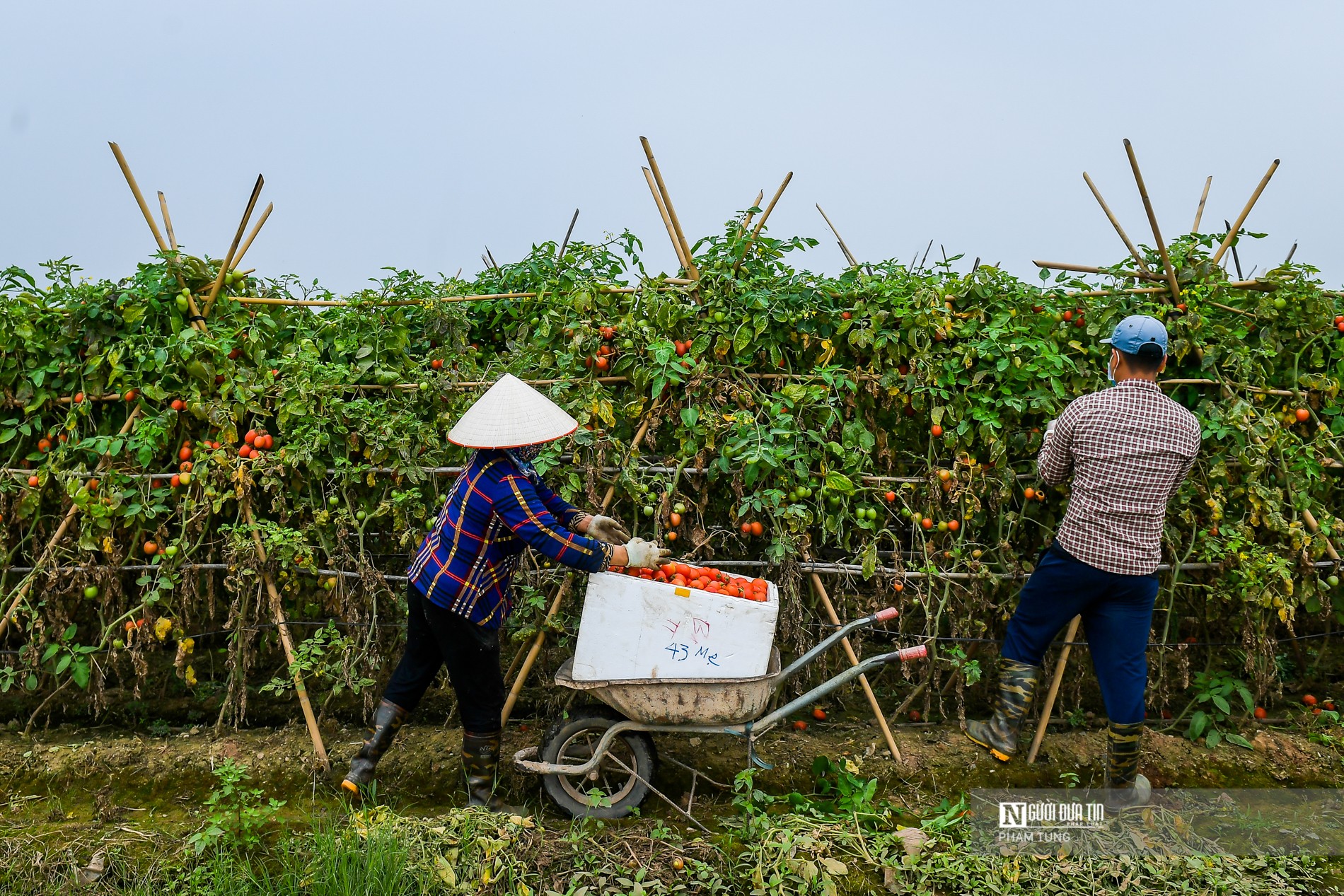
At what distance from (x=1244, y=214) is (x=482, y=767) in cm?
368

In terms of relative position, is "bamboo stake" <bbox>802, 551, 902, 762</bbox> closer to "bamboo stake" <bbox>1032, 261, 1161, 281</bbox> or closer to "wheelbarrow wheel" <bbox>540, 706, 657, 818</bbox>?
"wheelbarrow wheel" <bbox>540, 706, 657, 818</bbox>

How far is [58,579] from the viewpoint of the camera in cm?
383

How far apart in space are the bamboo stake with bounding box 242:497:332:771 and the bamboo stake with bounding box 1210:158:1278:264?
4.04 metres

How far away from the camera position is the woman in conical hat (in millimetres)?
3000

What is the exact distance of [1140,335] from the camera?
10.3 ft

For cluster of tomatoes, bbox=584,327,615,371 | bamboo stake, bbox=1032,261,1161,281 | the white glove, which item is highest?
bamboo stake, bbox=1032,261,1161,281

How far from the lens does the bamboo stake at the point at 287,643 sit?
3.64 metres

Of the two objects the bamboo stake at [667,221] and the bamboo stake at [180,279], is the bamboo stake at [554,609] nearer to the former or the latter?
the bamboo stake at [667,221]

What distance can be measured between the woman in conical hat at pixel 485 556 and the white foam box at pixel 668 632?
0.42 feet

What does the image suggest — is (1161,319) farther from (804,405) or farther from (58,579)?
(58,579)

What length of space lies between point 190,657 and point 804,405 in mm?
2911

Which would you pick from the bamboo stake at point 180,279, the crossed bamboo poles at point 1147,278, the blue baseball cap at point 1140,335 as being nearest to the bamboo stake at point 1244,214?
the crossed bamboo poles at point 1147,278

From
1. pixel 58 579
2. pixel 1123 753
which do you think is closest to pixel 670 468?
pixel 1123 753

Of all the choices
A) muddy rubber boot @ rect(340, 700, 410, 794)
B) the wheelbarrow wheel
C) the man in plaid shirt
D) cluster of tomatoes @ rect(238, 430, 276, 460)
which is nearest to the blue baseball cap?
the man in plaid shirt
